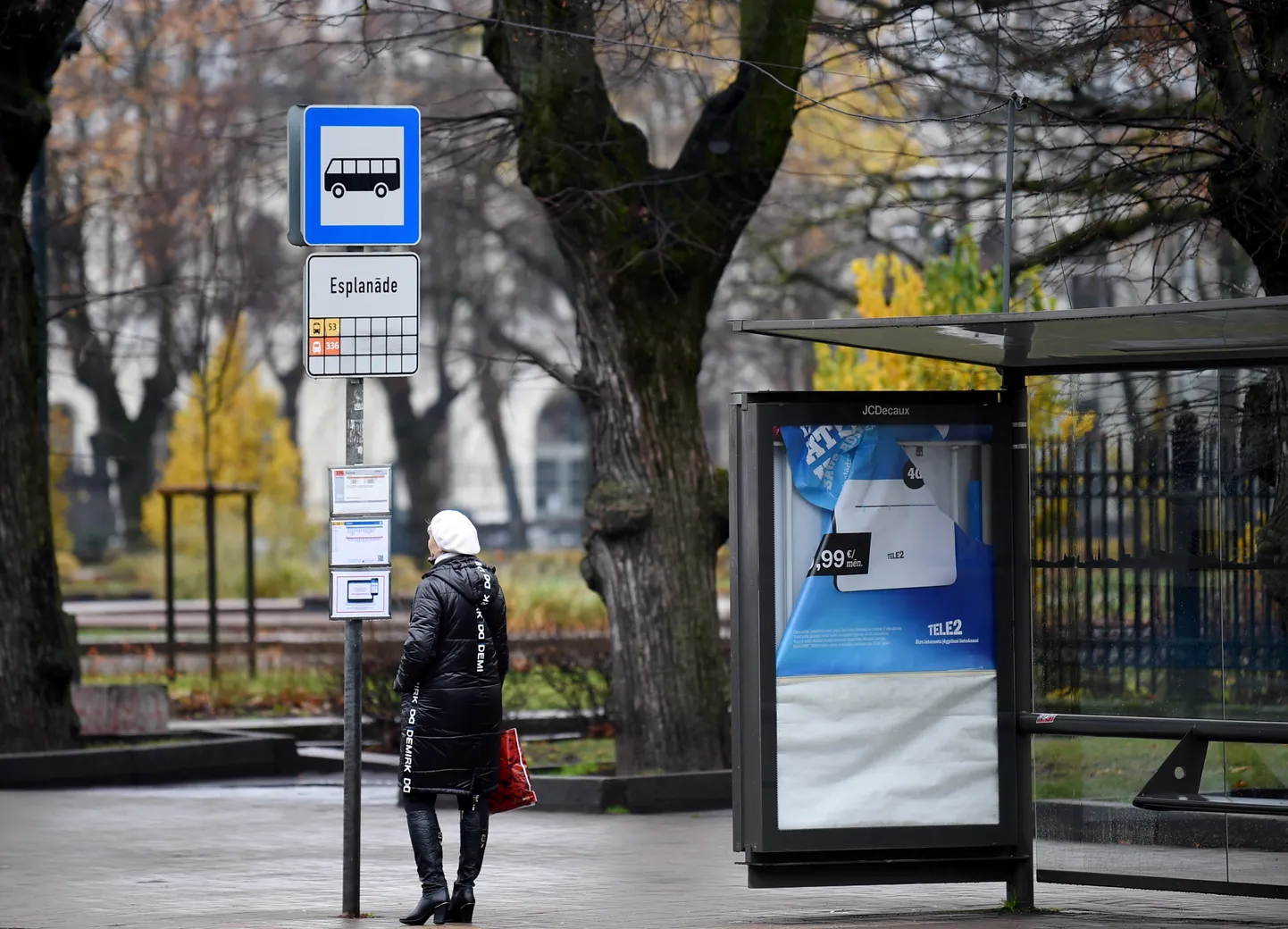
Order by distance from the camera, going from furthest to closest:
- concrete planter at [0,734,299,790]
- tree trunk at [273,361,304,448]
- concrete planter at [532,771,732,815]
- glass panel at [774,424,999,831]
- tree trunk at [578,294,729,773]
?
tree trunk at [273,361,304,448], concrete planter at [0,734,299,790], tree trunk at [578,294,729,773], concrete planter at [532,771,732,815], glass panel at [774,424,999,831]

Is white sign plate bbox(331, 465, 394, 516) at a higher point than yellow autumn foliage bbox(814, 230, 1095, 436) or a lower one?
lower

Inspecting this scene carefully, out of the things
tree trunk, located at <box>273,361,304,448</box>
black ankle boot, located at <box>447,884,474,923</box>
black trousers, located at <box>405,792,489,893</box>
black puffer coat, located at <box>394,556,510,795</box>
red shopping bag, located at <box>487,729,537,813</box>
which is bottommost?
black ankle boot, located at <box>447,884,474,923</box>

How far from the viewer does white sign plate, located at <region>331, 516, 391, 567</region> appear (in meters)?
8.65

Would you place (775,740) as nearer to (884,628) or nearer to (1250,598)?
(884,628)

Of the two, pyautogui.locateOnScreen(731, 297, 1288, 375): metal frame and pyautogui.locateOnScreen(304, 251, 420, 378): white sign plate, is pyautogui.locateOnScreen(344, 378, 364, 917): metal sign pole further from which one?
pyautogui.locateOnScreen(731, 297, 1288, 375): metal frame

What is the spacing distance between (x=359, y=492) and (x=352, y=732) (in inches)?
38.4

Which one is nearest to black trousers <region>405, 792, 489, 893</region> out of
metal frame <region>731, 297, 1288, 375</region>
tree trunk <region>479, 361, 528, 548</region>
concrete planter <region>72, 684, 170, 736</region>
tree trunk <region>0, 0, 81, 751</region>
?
metal frame <region>731, 297, 1288, 375</region>

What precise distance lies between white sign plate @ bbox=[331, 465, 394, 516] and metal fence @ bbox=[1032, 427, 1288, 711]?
2730 millimetres

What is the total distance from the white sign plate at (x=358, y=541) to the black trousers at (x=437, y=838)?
986 millimetres

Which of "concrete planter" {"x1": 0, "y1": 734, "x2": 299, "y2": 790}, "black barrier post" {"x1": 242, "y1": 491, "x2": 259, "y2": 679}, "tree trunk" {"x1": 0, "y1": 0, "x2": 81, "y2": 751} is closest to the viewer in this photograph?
"concrete planter" {"x1": 0, "y1": 734, "x2": 299, "y2": 790}

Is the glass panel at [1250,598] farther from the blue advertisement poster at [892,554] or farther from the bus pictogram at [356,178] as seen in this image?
the bus pictogram at [356,178]

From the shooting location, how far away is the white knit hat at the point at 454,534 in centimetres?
861

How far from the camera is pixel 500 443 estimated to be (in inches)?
2045

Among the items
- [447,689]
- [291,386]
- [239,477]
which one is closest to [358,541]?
[447,689]
